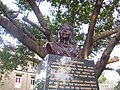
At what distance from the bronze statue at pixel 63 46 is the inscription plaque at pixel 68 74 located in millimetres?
343

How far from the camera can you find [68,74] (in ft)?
13.4

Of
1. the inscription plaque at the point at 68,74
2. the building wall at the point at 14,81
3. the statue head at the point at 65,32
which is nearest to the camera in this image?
the inscription plaque at the point at 68,74

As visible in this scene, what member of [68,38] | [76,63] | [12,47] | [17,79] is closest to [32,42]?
[68,38]

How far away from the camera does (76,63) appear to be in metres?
4.29

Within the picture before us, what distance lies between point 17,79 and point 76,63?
22.4m

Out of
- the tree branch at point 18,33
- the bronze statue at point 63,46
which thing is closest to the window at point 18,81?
the tree branch at point 18,33

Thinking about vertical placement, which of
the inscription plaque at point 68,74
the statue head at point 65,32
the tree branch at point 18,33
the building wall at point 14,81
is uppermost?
the building wall at point 14,81

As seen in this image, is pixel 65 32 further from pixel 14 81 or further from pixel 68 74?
pixel 14 81

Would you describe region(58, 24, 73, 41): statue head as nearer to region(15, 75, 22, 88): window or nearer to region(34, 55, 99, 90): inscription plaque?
region(34, 55, 99, 90): inscription plaque

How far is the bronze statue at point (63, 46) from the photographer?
178 inches

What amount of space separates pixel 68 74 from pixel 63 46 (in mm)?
866

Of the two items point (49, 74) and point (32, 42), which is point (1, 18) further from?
point (49, 74)

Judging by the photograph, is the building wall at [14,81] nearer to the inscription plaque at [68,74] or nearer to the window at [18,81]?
the window at [18,81]

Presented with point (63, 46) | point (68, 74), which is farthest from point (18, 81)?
point (68, 74)
